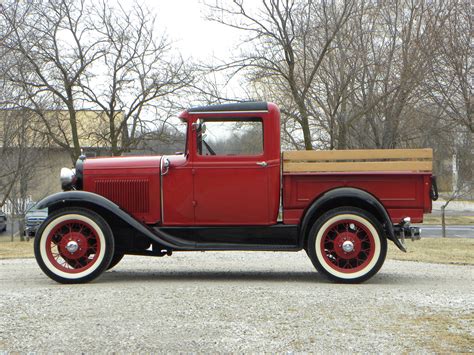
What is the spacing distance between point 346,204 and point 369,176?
1.42 ft

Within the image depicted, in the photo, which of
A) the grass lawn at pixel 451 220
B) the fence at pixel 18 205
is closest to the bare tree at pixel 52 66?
the fence at pixel 18 205

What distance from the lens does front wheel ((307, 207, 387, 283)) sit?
289 inches

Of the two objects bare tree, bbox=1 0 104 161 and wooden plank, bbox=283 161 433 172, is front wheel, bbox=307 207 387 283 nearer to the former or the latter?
wooden plank, bbox=283 161 433 172

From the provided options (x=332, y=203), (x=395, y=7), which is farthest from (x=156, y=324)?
(x=395, y=7)

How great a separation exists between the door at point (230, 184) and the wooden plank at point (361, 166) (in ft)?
1.50

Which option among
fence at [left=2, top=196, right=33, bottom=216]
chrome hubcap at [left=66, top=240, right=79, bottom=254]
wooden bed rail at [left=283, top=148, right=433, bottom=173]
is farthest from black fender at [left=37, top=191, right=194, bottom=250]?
fence at [left=2, top=196, right=33, bottom=216]

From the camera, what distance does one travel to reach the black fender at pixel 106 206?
7.42 meters

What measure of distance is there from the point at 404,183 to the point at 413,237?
25.6 inches

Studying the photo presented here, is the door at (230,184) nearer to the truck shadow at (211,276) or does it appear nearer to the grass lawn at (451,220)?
the truck shadow at (211,276)

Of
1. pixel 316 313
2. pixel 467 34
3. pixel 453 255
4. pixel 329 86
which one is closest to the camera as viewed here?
pixel 316 313

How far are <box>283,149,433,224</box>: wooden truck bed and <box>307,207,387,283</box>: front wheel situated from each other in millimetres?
316

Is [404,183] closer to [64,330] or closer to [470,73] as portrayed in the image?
[64,330]

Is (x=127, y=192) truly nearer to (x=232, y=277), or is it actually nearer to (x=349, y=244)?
(x=232, y=277)

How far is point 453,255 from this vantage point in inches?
465
